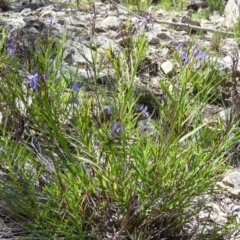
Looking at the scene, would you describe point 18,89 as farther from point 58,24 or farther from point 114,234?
point 58,24

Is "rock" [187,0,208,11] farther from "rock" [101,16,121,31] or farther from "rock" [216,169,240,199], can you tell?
"rock" [216,169,240,199]

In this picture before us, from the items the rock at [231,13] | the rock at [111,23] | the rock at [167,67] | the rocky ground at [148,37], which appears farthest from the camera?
the rock at [231,13]

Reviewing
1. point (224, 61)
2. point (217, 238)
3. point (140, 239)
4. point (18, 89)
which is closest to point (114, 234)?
point (140, 239)

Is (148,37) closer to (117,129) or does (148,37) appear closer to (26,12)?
(117,129)

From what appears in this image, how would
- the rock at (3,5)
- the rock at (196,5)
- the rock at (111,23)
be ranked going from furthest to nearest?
the rock at (196,5) < the rock at (3,5) < the rock at (111,23)

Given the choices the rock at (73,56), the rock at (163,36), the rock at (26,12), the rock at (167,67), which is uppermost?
the rock at (167,67)

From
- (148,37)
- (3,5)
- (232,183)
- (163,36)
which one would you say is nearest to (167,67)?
(148,37)

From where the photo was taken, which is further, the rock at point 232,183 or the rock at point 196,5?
the rock at point 196,5

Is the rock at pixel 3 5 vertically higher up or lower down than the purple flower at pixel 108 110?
lower down

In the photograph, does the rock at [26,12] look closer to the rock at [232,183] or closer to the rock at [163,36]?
the rock at [163,36]

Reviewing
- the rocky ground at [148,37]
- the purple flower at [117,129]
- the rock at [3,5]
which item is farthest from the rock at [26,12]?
the purple flower at [117,129]
